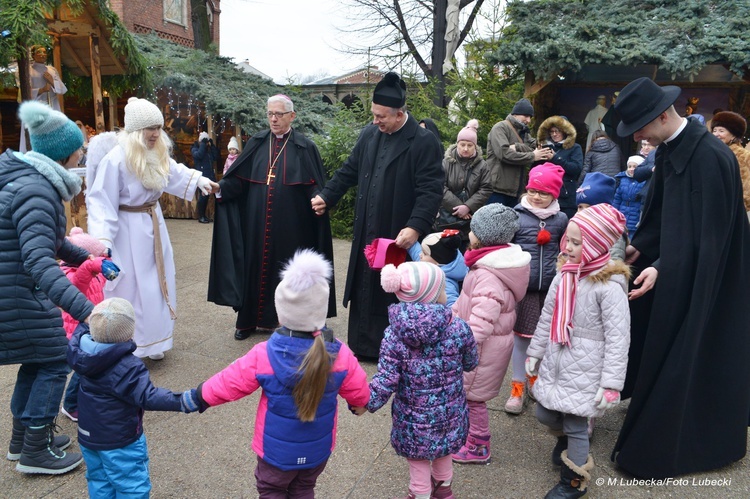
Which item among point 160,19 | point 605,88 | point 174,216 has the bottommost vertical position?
point 174,216

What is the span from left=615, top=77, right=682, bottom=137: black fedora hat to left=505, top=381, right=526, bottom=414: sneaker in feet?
6.04

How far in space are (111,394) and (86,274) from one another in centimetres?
107

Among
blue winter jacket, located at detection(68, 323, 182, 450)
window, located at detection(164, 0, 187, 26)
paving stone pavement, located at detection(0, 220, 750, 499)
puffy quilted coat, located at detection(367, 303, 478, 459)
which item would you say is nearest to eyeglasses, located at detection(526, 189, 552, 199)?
paving stone pavement, located at detection(0, 220, 750, 499)

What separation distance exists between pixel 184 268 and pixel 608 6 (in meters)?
7.84

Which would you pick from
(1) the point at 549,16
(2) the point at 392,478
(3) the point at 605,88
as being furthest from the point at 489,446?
(3) the point at 605,88

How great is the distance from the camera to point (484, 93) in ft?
31.8

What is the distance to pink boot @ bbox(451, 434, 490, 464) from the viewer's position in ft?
10.8

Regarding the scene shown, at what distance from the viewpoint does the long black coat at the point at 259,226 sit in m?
5.22

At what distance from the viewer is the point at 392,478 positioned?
3.15 meters

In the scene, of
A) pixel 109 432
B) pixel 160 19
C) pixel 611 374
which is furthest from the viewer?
pixel 160 19

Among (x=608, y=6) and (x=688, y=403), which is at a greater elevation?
(x=608, y=6)

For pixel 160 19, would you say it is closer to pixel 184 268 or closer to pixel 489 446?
pixel 184 268

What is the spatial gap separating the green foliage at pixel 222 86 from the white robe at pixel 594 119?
19.0 ft

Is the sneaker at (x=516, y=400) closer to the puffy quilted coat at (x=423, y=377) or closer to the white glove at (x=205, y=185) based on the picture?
the puffy quilted coat at (x=423, y=377)
